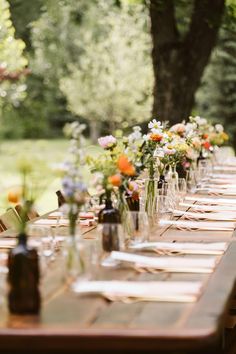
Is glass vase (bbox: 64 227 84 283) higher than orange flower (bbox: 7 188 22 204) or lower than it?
lower

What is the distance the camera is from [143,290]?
9.27 ft

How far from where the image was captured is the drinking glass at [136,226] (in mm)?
3363

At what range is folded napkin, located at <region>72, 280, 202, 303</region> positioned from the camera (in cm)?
275

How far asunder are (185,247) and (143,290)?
0.78 meters

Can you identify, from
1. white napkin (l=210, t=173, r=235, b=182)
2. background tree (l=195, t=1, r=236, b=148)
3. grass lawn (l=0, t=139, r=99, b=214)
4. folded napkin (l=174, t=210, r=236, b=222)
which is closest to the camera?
grass lawn (l=0, t=139, r=99, b=214)

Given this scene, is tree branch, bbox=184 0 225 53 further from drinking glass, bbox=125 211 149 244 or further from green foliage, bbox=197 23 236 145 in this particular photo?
green foliage, bbox=197 23 236 145

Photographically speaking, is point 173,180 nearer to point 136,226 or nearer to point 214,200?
point 214,200

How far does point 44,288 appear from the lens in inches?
115

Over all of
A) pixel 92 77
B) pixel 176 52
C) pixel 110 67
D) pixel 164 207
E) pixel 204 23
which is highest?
pixel 110 67

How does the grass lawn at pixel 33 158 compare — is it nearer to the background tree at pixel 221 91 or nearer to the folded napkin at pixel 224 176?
the folded napkin at pixel 224 176

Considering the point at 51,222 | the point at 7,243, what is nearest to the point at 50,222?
the point at 51,222

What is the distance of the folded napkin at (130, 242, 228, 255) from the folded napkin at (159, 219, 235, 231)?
1.78 ft

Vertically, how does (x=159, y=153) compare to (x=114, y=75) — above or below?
below

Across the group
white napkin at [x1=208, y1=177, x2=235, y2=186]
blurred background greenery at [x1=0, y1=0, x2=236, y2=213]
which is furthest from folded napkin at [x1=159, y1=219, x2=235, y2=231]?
blurred background greenery at [x1=0, y1=0, x2=236, y2=213]
